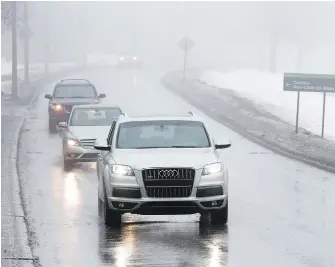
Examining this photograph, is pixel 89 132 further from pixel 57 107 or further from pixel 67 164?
pixel 57 107

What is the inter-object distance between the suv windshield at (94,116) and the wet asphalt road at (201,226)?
1.59m

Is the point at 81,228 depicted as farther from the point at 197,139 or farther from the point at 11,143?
the point at 11,143

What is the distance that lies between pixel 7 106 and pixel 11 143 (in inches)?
686

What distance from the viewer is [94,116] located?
2533cm

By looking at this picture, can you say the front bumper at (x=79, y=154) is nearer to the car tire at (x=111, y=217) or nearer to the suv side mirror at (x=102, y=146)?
the suv side mirror at (x=102, y=146)

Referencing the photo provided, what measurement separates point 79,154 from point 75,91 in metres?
12.8

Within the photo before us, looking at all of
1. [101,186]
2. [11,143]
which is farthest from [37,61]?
[101,186]

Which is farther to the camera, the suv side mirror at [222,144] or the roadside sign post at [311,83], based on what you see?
the roadside sign post at [311,83]

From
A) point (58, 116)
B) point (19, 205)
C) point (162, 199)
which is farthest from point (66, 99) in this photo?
point (162, 199)

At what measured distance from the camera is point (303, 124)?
3822 cm

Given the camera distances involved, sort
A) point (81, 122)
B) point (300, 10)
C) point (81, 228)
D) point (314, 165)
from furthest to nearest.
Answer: point (300, 10) → point (81, 122) → point (314, 165) → point (81, 228)

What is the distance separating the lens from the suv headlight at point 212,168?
44.3 ft

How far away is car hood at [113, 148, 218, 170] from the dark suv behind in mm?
19046

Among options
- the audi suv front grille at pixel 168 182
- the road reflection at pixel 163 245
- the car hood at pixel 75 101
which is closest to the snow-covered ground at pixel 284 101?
the car hood at pixel 75 101
